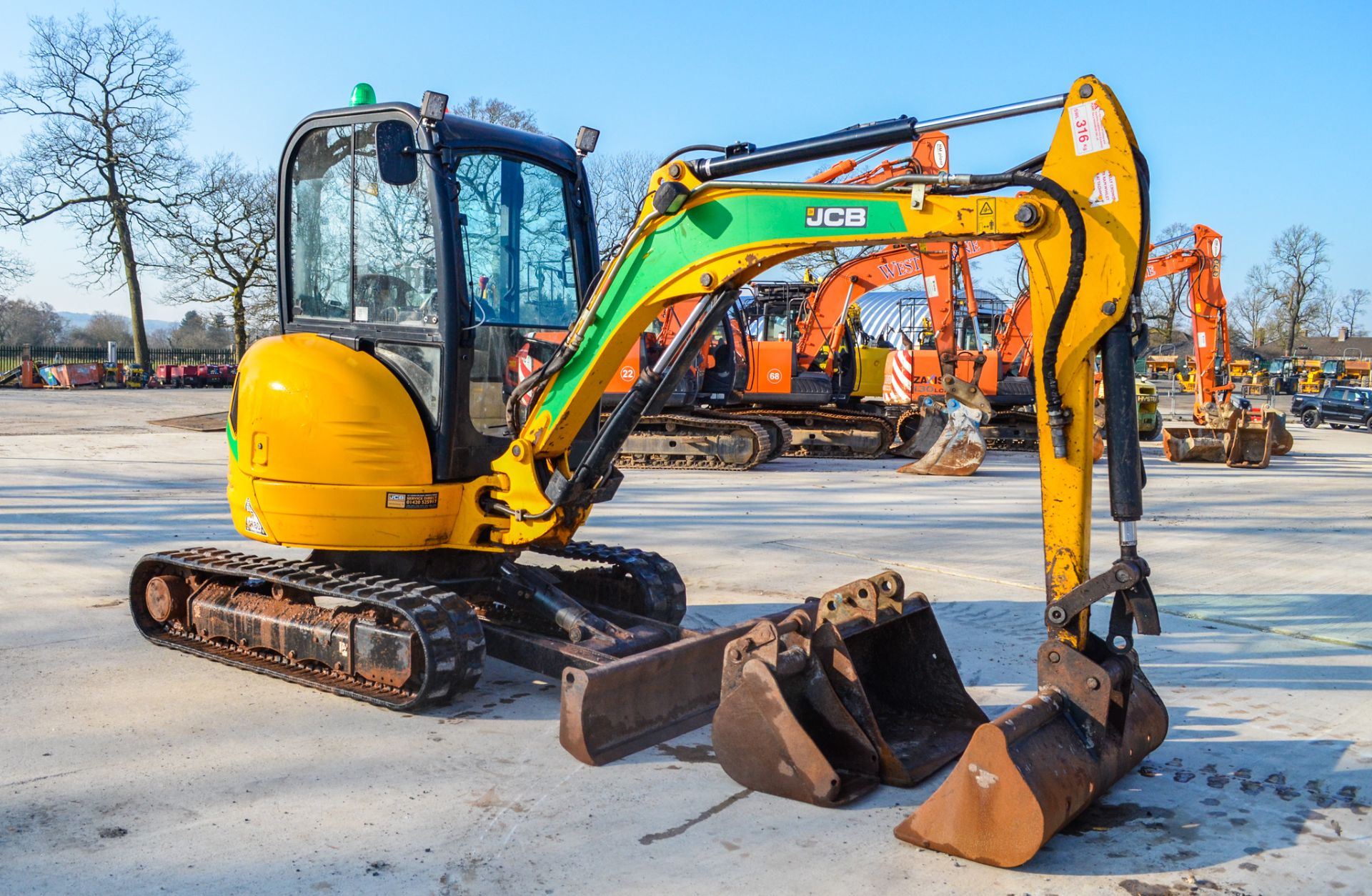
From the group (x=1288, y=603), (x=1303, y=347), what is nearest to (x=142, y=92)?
(x=1288, y=603)

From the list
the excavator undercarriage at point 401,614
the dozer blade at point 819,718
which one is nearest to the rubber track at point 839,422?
the excavator undercarriage at point 401,614

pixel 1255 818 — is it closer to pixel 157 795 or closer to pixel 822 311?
pixel 157 795

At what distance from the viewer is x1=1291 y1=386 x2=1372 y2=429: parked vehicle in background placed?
33.4m

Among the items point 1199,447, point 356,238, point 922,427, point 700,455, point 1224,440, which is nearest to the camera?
point 356,238

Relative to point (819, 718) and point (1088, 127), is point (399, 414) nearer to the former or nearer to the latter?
point (819, 718)

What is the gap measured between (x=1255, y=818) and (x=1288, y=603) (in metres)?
4.21

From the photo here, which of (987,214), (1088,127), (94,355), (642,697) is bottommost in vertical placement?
(642,697)

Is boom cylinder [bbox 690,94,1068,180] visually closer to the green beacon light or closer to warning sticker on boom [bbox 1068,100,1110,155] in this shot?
warning sticker on boom [bbox 1068,100,1110,155]

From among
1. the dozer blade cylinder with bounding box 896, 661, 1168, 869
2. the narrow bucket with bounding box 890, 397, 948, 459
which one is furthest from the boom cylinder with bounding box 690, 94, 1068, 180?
A: the narrow bucket with bounding box 890, 397, 948, 459

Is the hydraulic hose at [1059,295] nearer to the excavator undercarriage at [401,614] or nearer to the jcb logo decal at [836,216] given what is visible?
the jcb logo decal at [836,216]

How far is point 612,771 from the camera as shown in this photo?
446 centimetres

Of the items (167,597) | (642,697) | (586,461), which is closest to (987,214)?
(586,461)

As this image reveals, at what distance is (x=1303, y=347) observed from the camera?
79.5 meters

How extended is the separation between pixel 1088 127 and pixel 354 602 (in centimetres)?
377
